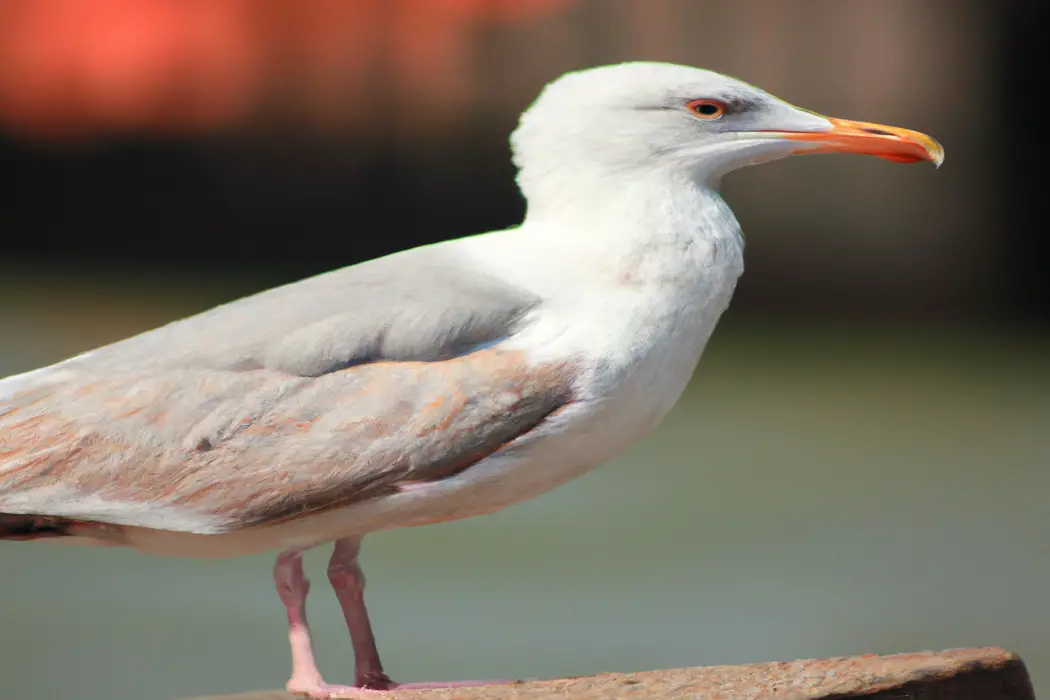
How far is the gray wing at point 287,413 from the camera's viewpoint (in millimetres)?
2391

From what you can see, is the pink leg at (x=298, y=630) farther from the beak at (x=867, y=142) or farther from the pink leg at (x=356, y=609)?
the beak at (x=867, y=142)

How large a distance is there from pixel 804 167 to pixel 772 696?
23.1ft

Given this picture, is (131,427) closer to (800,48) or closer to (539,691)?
(539,691)

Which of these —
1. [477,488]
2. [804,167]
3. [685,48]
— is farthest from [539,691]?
[804,167]

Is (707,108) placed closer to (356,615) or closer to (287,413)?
(287,413)

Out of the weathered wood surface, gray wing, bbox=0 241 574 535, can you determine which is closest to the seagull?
gray wing, bbox=0 241 574 535

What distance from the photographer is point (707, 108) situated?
2605 millimetres

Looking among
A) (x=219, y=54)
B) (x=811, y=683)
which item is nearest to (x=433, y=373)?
(x=811, y=683)

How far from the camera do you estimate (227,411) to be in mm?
2432

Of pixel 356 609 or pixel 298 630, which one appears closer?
pixel 298 630

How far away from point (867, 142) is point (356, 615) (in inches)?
44.1

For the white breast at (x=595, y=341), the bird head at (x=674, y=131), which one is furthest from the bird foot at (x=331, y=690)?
the bird head at (x=674, y=131)

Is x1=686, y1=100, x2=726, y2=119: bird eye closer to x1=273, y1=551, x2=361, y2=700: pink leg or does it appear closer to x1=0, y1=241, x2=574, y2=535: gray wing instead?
x1=0, y1=241, x2=574, y2=535: gray wing

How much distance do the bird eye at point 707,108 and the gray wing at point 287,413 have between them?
0.43 metres
